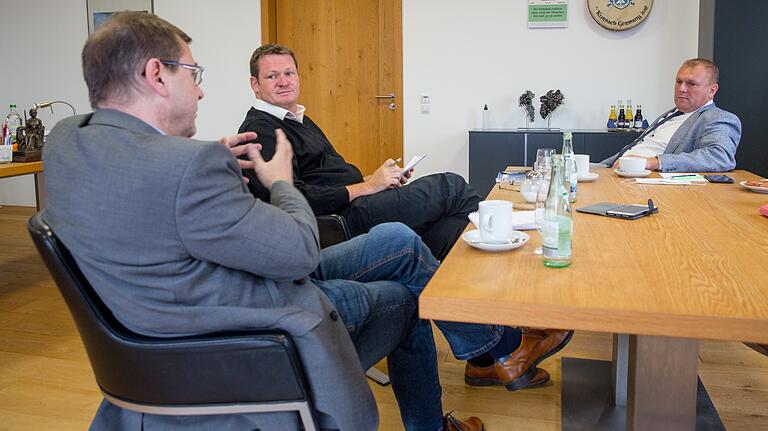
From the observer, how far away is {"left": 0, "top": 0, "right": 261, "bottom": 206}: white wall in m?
5.57

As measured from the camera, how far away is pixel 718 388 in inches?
90.5

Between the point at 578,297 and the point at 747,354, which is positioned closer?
the point at 578,297

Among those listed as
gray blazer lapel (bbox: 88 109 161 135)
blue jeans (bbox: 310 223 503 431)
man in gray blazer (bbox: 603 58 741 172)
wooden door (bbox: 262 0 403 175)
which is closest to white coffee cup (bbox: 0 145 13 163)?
wooden door (bbox: 262 0 403 175)

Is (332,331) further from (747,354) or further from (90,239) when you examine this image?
(747,354)

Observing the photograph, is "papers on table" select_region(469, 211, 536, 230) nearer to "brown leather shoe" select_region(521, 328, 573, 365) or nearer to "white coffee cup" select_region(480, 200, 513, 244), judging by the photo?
"white coffee cup" select_region(480, 200, 513, 244)

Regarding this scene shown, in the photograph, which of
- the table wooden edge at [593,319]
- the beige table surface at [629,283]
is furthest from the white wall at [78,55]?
the table wooden edge at [593,319]

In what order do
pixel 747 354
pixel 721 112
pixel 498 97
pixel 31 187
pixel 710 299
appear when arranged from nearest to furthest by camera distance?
1. pixel 710 299
2. pixel 747 354
3. pixel 721 112
4. pixel 498 97
5. pixel 31 187

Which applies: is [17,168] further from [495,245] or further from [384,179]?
[495,245]

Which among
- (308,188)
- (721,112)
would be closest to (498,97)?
(721,112)

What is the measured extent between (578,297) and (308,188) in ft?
5.48

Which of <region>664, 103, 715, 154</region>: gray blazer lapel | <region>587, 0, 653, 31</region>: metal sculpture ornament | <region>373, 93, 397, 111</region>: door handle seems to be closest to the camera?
<region>664, 103, 715, 154</region>: gray blazer lapel

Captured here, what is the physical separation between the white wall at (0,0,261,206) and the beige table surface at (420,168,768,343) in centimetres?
442

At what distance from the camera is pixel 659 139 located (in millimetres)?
3363

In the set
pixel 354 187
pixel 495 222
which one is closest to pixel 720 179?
pixel 354 187
